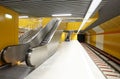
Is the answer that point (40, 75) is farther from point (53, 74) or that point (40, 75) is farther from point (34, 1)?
point (34, 1)

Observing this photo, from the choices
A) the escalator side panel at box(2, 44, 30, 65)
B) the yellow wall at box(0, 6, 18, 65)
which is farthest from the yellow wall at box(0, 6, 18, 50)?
the escalator side panel at box(2, 44, 30, 65)

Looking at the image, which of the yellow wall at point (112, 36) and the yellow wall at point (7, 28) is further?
the yellow wall at point (112, 36)

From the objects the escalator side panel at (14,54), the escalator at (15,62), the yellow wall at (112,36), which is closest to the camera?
the escalator at (15,62)

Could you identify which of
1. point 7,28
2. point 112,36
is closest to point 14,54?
point 7,28

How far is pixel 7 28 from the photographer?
21.9ft

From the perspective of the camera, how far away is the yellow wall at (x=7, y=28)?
626cm

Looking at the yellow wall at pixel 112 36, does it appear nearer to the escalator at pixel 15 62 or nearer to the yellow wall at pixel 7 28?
the escalator at pixel 15 62

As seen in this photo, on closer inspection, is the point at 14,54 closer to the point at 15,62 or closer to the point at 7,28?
the point at 15,62

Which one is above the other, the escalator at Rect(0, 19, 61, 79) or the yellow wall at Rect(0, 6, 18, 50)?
the yellow wall at Rect(0, 6, 18, 50)

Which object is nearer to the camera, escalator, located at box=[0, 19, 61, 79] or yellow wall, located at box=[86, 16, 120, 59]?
escalator, located at box=[0, 19, 61, 79]

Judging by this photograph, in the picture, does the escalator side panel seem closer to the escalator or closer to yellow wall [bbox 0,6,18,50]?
the escalator

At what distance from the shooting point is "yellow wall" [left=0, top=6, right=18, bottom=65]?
20.5 ft

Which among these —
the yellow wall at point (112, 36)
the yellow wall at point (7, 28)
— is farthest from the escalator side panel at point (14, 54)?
the yellow wall at point (112, 36)

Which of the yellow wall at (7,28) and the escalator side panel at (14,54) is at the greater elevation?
the yellow wall at (7,28)
